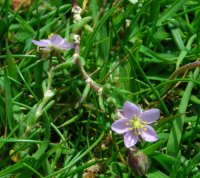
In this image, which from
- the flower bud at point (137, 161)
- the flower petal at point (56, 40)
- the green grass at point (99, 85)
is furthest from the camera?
the flower petal at point (56, 40)

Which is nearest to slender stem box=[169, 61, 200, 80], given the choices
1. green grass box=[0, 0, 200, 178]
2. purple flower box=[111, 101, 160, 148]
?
green grass box=[0, 0, 200, 178]

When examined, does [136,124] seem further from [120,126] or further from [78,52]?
[78,52]

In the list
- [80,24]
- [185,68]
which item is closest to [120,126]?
[185,68]

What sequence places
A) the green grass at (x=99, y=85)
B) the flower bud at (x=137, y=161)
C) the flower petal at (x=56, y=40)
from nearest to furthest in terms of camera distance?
1. the flower bud at (x=137, y=161)
2. the green grass at (x=99, y=85)
3. the flower petal at (x=56, y=40)

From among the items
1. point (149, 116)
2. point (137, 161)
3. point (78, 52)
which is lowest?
point (137, 161)

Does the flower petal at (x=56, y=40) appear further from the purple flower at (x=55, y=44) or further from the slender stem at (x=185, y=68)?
the slender stem at (x=185, y=68)

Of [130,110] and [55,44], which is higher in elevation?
[55,44]

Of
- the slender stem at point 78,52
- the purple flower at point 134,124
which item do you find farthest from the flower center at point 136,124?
the slender stem at point 78,52
